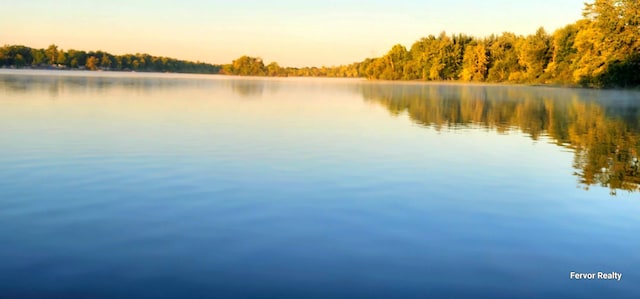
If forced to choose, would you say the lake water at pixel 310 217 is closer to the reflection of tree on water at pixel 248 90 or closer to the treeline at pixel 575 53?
the reflection of tree on water at pixel 248 90

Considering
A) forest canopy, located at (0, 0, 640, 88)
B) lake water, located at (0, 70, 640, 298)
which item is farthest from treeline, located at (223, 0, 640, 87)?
lake water, located at (0, 70, 640, 298)

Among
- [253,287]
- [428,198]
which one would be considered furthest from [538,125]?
[253,287]

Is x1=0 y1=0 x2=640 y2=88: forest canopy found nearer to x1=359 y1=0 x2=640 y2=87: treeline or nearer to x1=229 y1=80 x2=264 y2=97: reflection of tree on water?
x1=359 y1=0 x2=640 y2=87: treeline

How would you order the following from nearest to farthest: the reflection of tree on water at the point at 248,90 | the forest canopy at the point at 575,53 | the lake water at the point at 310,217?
1. the lake water at the point at 310,217
2. the reflection of tree on water at the point at 248,90
3. the forest canopy at the point at 575,53

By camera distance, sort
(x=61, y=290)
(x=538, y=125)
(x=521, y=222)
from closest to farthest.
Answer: (x=61, y=290), (x=521, y=222), (x=538, y=125)

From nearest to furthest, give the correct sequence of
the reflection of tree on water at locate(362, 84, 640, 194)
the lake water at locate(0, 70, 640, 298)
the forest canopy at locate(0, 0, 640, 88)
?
the lake water at locate(0, 70, 640, 298)
the reflection of tree on water at locate(362, 84, 640, 194)
the forest canopy at locate(0, 0, 640, 88)

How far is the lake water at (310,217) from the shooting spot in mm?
9836

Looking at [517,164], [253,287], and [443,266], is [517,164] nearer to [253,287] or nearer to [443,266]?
[443,266]

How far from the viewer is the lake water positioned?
9836mm

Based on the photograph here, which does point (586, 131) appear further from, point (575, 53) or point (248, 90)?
point (575, 53)

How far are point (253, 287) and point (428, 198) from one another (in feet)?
28.1

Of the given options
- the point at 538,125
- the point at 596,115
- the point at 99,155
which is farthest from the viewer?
the point at 596,115

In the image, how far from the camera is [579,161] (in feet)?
80.9

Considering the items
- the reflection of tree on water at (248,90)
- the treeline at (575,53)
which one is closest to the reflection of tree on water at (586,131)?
the reflection of tree on water at (248,90)
